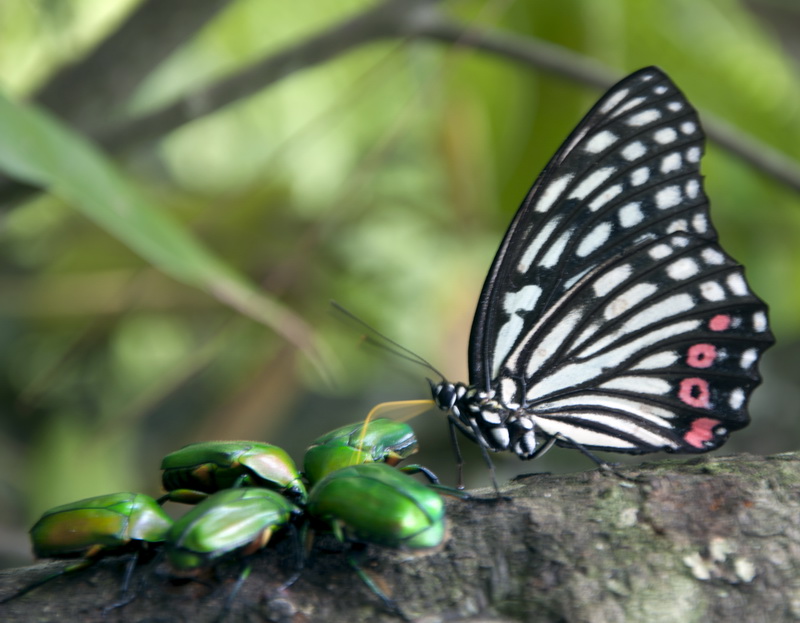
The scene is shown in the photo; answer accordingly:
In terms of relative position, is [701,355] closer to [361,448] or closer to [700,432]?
[700,432]

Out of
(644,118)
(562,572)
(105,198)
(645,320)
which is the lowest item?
(562,572)

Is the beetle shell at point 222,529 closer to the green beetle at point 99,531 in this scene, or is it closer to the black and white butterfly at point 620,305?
the green beetle at point 99,531

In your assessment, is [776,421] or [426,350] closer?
[776,421]

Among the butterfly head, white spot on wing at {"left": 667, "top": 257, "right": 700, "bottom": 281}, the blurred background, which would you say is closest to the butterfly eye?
the butterfly head

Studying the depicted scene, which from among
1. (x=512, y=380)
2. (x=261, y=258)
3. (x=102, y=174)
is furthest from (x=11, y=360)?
(x=512, y=380)

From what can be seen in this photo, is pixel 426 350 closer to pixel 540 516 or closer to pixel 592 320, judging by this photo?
pixel 592 320

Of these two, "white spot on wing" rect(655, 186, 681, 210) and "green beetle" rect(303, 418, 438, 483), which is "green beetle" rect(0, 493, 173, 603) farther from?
"white spot on wing" rect(655, 186, 681, 210)

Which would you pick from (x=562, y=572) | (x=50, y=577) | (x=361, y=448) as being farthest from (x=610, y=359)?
(x=50, y=577)
